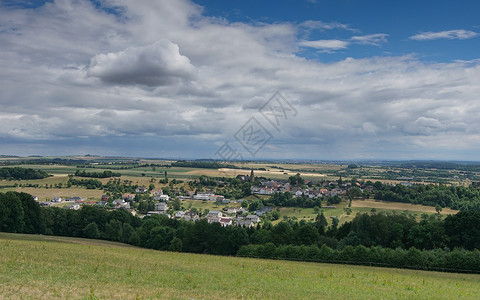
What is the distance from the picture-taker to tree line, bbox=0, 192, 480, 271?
43.1 metres

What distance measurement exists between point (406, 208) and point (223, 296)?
110068 mm

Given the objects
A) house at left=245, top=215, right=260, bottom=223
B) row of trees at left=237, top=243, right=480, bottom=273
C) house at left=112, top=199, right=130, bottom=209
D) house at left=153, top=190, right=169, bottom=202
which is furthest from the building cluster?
row of trees at left=237, top=243, right=480, bottom=273

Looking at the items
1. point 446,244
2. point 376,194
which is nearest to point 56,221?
point 446,244

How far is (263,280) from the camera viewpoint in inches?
922

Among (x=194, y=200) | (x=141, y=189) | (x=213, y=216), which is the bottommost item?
(x=213, y=216)

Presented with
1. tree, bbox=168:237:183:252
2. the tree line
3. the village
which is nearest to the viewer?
the tree line

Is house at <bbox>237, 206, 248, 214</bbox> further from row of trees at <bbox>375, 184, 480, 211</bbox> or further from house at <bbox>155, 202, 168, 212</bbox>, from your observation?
row of trees at <bbox>375, 184, 480, 211</bbox>

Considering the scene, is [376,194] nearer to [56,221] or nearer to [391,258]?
[391,258]

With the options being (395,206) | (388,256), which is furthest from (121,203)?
(388,256)

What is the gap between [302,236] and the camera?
6019 cm

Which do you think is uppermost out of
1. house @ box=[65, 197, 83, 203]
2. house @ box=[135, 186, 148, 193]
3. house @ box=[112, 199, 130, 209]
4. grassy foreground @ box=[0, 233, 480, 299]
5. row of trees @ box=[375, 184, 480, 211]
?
grassy foreground @ box=[0, 233, 480, 299]

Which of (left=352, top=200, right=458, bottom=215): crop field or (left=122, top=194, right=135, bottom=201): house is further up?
(left=352, top=200, right=458, bottom=215): crop field

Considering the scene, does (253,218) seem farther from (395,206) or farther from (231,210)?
(395,206)

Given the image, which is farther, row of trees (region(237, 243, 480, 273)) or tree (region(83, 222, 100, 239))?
tree (region(83, 222, 100, 239))
